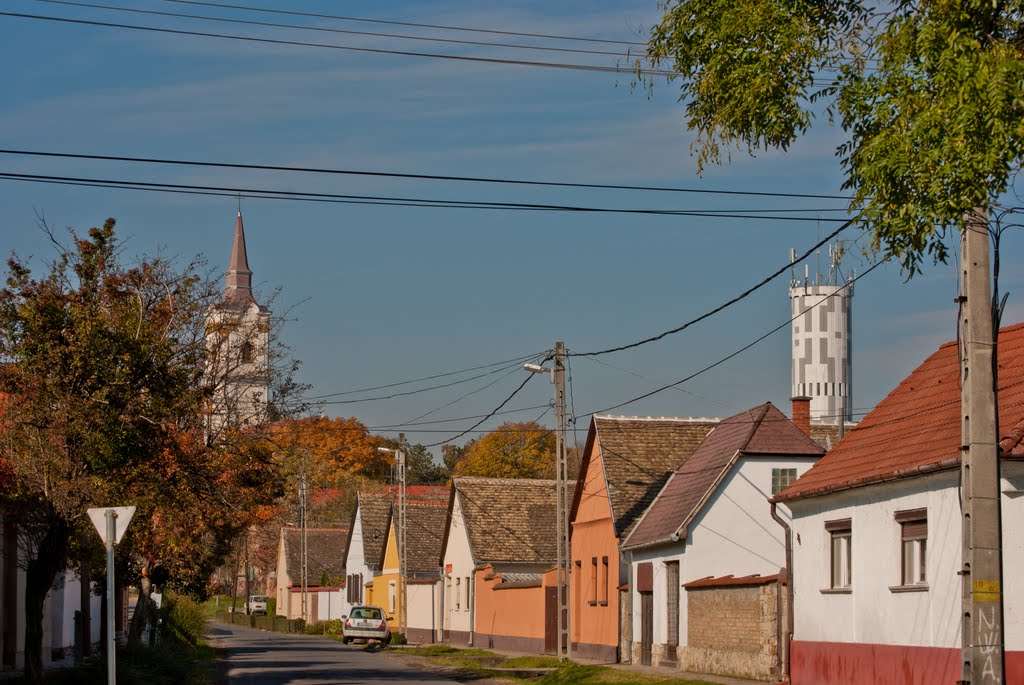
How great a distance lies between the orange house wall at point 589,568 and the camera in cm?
3619

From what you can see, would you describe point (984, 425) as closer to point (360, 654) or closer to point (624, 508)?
point (624, 508)

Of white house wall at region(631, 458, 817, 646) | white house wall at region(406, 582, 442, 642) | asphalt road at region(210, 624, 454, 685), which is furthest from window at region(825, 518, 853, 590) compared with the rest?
white house wall at region(406, 582, 442, 642)

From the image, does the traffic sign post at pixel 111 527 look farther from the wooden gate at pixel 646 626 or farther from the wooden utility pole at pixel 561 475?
the wooden gate at pixel 646 626

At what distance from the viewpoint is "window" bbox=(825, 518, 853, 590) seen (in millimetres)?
21953

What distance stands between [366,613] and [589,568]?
16396 mm

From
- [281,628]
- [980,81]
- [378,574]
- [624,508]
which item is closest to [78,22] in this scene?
[980,81]

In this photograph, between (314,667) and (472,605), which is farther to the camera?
(472,605)

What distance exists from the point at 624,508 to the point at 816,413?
121658 millimetres

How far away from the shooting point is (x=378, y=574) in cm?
6812

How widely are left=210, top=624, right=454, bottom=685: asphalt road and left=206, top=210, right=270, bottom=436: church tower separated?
5765 mm

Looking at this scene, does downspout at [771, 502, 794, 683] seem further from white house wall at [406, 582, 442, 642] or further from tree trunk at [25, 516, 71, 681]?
white house wall at [406, 582, 442, 642]

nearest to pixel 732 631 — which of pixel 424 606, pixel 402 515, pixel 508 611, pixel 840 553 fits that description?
pixel 840 553

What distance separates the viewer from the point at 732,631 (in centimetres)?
2722

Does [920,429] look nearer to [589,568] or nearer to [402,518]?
[589,568]
